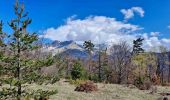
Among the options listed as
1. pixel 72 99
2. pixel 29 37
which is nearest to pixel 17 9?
pixel 29 37

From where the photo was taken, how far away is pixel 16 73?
2006cm

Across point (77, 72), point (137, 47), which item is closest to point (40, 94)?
point (77, 72)

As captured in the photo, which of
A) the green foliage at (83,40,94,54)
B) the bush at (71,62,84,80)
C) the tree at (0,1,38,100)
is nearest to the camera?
the tree at (0,1,38,100)

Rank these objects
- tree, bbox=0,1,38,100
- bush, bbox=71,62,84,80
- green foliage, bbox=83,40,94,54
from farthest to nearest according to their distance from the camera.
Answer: green foliage, bbox=83,40,94,54 < bush, bbox=71,62,84,80 < tree, bbox=0,1,38,100

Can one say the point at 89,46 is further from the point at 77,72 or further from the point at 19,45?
the point at 19,45

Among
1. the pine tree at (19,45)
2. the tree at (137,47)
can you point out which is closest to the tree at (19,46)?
the pine tree at (19,45)

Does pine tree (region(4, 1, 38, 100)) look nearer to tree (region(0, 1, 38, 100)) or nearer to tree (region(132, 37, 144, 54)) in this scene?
tree (region(0, 1, 38, 100))

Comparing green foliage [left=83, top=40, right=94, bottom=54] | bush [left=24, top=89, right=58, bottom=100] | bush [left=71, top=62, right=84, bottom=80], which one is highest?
green foliage [left=83, top=40, right=94, bottom=54]

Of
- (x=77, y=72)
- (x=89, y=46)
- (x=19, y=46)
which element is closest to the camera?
(x=19, y=46)

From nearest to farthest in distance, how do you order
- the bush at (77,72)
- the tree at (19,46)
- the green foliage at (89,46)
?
the tree at (19,46)
the bush at (77,72)
the green foliage at (89,46)

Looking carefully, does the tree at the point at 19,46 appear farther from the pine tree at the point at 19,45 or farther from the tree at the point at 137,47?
the tree at the point at 137,47

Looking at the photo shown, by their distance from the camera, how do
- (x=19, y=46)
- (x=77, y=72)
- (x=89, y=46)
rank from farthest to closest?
(x=89, y=46)
(x=77, y=72)
(x=19, y=46)

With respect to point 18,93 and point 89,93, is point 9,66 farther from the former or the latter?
point 89,93

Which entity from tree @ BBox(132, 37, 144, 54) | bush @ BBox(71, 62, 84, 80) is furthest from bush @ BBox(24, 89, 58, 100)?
tree @ BBox(132, 37, 144, 54)
